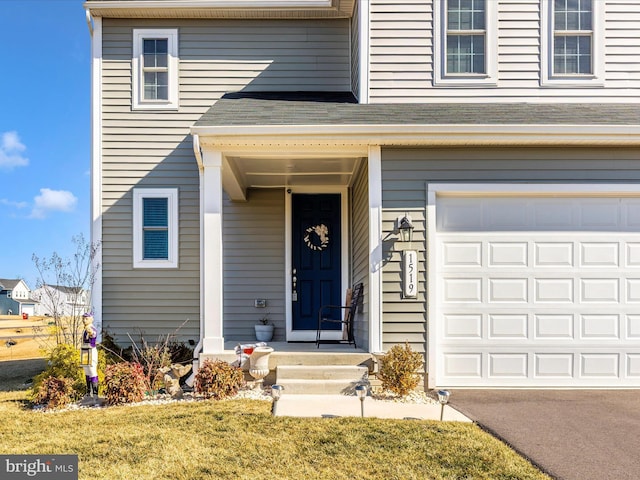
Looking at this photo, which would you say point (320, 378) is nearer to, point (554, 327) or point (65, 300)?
point (554, 327)

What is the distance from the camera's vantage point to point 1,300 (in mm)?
38969

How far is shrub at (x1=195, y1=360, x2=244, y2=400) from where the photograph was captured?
568 cm

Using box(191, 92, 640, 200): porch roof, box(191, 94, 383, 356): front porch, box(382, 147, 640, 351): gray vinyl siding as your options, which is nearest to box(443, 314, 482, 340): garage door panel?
box(382, 147, 640, 351): gray vinyl siding

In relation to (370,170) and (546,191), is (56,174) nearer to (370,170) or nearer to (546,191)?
(370,170)

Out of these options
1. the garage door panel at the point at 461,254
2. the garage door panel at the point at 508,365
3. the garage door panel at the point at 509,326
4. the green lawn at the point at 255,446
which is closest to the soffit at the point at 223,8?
the garage door panel at the point at 461,254

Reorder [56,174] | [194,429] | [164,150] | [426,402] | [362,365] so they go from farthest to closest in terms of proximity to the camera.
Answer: [56,174] → [164,150] → [362,365] → [426,402] → [194,429]

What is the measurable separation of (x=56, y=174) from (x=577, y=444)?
21.6 metres

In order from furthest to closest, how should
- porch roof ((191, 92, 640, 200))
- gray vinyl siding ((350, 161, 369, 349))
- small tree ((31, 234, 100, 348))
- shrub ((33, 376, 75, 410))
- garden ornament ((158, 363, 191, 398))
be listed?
small tree ((31, 234, 100, 348)) → gray vinyl siding ((350, 161, 369, 349)) → porch roof ((191, 92, 640, 200)) → garden ornament ((158, 363, 191, 398)) → shrub ((33, 376, 75, 410))

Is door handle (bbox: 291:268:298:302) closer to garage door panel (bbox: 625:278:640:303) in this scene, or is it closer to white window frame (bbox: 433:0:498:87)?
white window frame (bbox: 433:0:498:87)

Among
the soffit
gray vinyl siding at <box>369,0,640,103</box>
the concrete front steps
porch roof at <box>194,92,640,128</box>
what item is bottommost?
the concrete front steps

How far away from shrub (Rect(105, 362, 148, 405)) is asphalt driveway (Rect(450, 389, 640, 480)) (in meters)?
3.30

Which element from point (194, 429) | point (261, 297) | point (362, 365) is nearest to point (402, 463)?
point (194, 429)

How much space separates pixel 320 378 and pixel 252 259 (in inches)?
125

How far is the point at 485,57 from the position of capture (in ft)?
22.6
